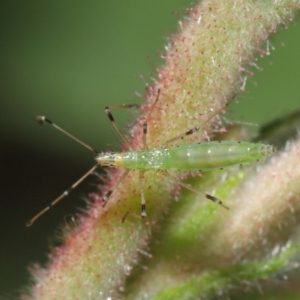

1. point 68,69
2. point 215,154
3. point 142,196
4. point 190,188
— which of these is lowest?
point 142,196

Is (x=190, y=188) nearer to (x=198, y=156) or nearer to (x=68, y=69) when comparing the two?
(x=198, y=156)

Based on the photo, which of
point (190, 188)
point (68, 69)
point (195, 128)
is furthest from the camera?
point (68, 69)

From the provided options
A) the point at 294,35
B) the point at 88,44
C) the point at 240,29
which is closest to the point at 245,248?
the point at 240,29

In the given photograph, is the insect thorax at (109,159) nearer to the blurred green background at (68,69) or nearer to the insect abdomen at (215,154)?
the insect abdomen at (215,154)

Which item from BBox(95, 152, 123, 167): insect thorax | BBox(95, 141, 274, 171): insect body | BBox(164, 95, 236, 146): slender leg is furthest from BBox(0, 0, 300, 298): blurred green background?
BBox(164, 95, 236, 146): slender leg

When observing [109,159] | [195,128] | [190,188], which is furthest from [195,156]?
[109,159]

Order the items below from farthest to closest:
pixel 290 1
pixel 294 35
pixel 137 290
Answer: pixel 294 35, pixel 137 290, pixel 290 1

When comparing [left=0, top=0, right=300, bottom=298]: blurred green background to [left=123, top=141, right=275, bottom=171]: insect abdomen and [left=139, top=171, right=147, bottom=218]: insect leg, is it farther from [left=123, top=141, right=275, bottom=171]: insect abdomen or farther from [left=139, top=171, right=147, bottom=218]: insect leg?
[left=139, top=171, right=147, bottom=218]: insect leg

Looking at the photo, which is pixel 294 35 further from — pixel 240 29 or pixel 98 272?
pixel 98 272

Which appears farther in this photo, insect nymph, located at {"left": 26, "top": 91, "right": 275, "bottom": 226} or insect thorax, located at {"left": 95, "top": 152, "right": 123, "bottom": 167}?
insect thorax, located at {"left": 95, "top": 152, "right": 123, "bottom": 167}

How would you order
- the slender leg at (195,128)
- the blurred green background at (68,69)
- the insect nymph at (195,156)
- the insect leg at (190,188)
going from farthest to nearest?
the blurred green background at (68,69) → the insect nymph at (195,156) → the insect leg at (190,188) → the slender leg at (195,128)

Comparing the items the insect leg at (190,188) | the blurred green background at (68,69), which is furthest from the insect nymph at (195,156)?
the blurred green background at (68,69)
